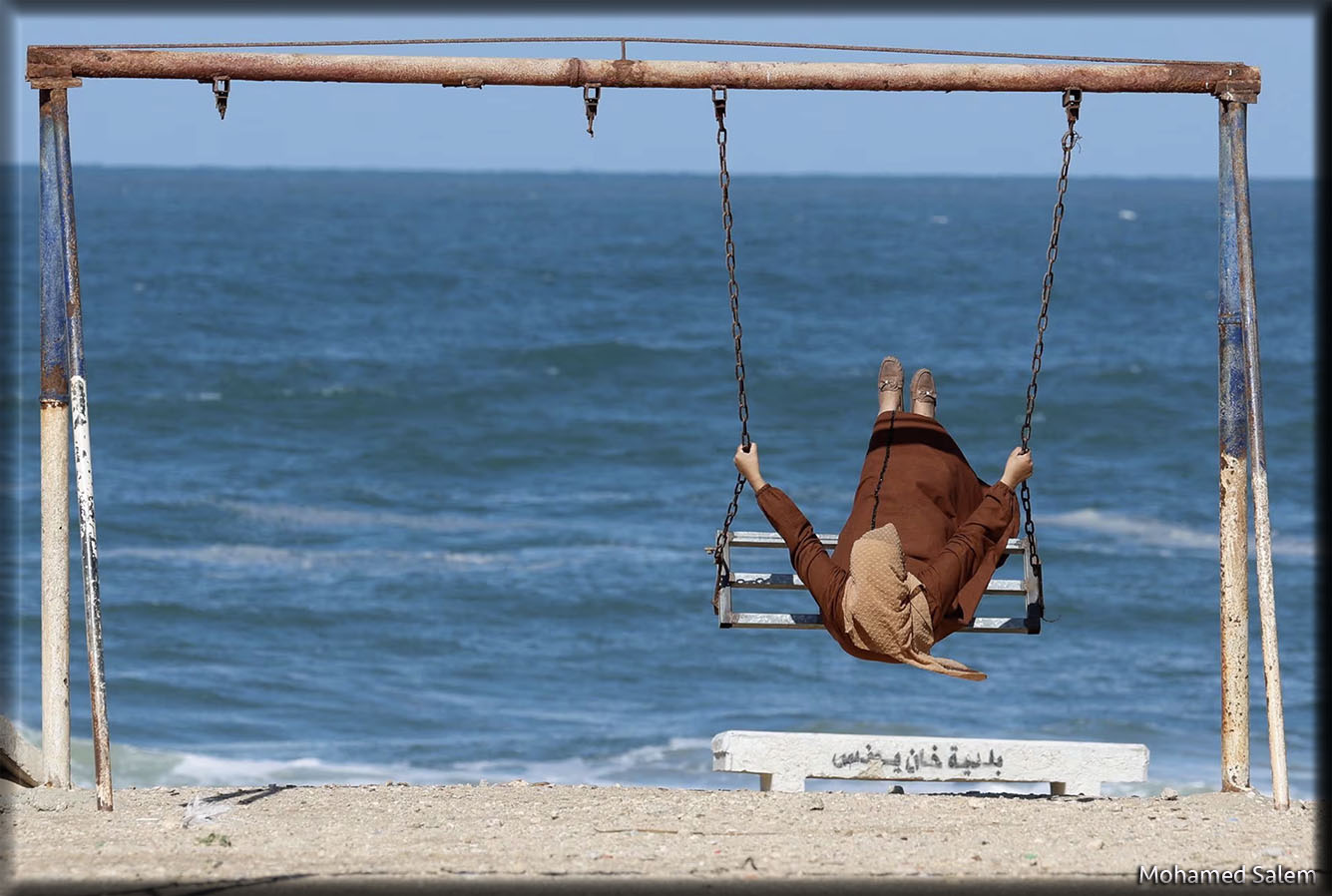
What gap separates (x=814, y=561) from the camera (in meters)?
5.38

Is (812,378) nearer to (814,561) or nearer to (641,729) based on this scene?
(641,729)

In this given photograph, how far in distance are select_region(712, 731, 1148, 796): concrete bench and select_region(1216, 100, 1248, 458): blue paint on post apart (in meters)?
1.45

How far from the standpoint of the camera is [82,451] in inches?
203

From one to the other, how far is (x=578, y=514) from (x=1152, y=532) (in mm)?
6081

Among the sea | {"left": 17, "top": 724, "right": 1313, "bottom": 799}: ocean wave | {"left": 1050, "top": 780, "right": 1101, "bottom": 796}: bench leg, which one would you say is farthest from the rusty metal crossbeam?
the sea

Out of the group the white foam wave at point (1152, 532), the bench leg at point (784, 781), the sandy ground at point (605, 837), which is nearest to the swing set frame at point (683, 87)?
the sandy ground at point (605, 837)

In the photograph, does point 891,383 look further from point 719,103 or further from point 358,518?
point 358,518

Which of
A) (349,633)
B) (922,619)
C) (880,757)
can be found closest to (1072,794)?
(880,757)

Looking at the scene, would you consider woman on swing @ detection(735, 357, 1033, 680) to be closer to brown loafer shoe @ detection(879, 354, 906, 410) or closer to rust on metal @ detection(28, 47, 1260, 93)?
brown loafer shoe @ detection(879, 354, 906, 410)

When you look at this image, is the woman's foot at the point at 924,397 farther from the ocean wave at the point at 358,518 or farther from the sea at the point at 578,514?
the ocean wave at the point at 358,518

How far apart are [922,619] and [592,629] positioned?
27.9 ft

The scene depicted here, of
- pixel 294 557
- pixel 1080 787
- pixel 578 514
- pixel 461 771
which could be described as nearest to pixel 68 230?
pixel 1080 787

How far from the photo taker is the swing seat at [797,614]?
17.7 ft

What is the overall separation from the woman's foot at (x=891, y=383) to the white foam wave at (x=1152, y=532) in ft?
37.8
